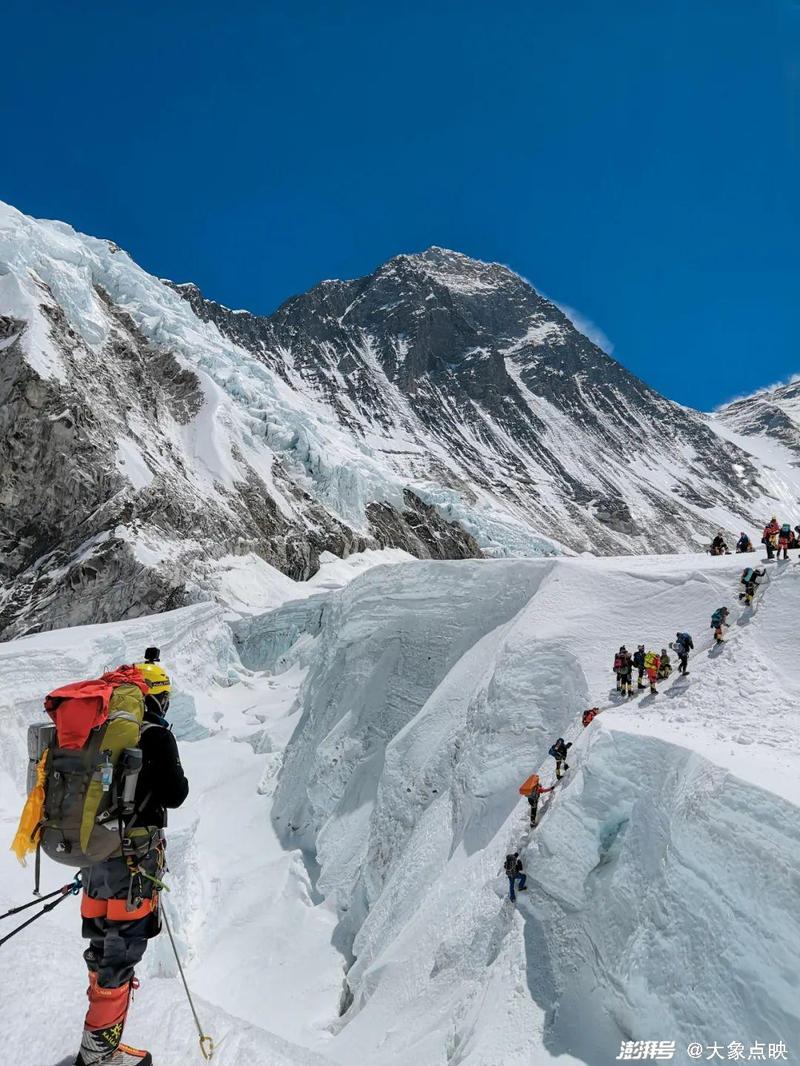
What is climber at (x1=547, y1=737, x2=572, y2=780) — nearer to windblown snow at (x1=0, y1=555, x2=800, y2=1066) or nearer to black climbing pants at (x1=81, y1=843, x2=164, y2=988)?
windblown snow at (x1=0, y1=555, x2=800, y2=1066)

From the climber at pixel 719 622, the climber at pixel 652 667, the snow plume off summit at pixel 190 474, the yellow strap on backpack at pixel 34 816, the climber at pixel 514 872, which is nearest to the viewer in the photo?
the yellow strap on backpack at pixel 34 816

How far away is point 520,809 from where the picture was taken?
1012 centimetres

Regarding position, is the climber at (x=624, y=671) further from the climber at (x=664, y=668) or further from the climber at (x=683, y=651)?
the climber at (x=683, y=651)

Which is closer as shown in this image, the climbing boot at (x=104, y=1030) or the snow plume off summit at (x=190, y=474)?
the climbing boot at (x=104, y=1030)

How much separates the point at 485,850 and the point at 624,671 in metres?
3.78

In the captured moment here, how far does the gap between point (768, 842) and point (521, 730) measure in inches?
246

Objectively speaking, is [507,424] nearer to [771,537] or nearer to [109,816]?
[771,537]

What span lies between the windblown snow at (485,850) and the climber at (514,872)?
14cm

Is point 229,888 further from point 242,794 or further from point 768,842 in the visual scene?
point 768,842

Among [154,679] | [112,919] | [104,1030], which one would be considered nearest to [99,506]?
[154,679]

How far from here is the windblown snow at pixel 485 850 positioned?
544 centimetres

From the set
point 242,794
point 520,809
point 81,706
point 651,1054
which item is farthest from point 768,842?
point 242,794

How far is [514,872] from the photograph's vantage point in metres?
8.41

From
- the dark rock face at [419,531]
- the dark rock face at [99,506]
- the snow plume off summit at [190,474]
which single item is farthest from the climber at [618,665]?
the dark rock face at [419,531]
